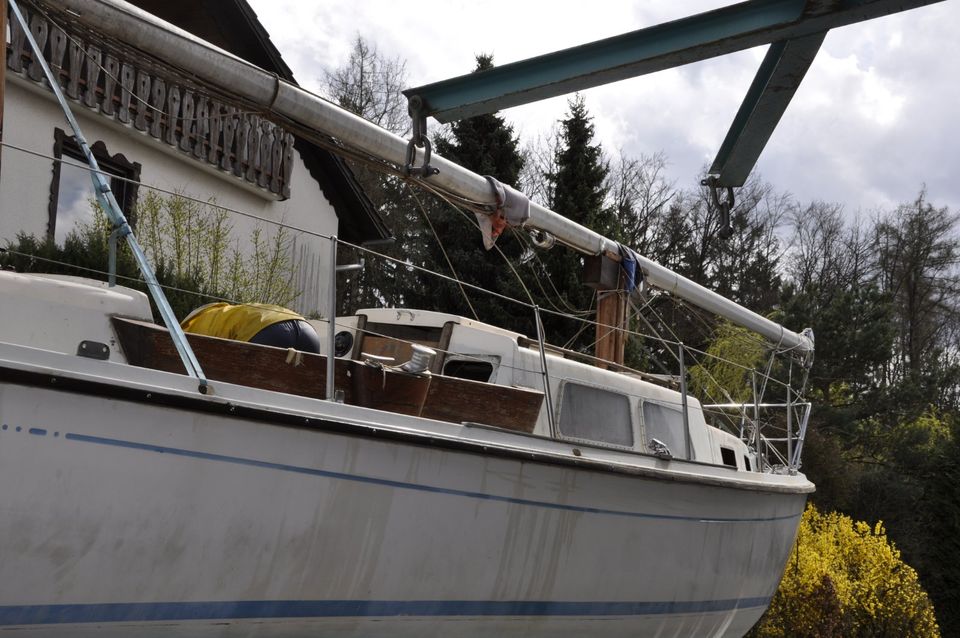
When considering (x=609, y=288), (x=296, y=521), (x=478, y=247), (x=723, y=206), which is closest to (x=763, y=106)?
(x=723, y=206)

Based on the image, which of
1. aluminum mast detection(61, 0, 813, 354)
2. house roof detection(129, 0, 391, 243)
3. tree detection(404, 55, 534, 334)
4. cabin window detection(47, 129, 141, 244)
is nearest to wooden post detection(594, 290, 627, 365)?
aluminum mast detection(61, 0, 813, 354)

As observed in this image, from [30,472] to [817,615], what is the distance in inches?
333

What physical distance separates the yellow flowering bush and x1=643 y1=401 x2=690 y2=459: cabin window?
151 inches

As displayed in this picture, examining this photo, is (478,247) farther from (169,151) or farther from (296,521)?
(296,521)

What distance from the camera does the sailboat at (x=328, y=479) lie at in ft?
12.8

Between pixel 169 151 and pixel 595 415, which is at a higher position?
pixel 169 151

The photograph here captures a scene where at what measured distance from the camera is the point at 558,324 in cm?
1861

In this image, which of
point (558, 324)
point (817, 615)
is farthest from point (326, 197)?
point (817, 615)

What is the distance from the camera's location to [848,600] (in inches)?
421

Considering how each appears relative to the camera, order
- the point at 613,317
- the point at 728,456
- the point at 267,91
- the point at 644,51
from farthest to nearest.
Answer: the point at 613,317 < the point at 728,456 < the point at 644,51 < the point at 267,91

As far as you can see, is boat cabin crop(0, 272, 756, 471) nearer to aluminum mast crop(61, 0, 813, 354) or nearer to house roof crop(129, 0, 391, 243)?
aluminum mast crop(61, 0, 813, 354)

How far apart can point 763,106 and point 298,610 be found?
4.51m

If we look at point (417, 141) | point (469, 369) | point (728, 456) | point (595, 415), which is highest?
point (417, 141)

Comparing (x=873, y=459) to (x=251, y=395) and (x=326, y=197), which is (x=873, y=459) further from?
(x=251, y=395)
